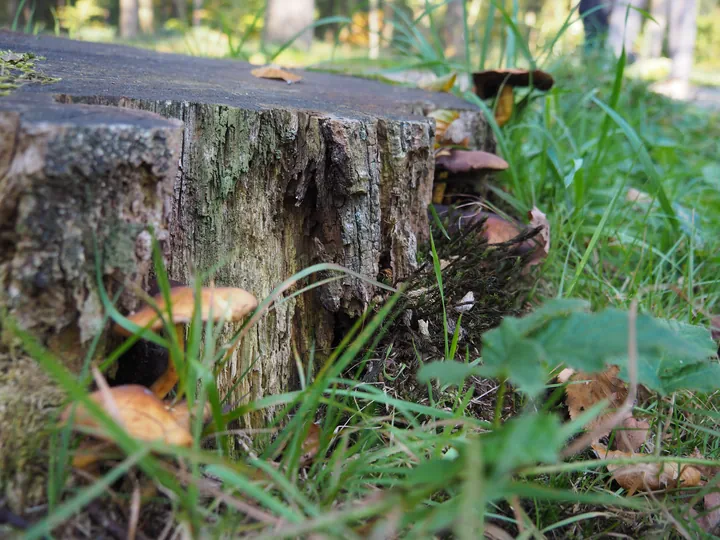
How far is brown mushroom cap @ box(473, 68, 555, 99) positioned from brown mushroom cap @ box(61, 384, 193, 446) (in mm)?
2039

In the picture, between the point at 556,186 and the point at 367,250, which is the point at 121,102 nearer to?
the point at 367,250

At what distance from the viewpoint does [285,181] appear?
59.1 inches

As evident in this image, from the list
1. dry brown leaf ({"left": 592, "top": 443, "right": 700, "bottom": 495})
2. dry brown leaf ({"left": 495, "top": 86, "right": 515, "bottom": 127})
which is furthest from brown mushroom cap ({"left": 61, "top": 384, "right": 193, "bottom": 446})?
dry brown leaf ({"left": 495, "top": 86, "right": 515, "bottom": 127})

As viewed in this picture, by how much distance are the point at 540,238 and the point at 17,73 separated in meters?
1.65

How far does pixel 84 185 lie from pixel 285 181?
616 mm

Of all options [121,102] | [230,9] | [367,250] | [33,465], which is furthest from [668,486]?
[230,9]

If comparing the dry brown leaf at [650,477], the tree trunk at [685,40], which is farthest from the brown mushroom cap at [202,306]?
the tree trunk at [685,40]

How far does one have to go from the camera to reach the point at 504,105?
2.60 metres

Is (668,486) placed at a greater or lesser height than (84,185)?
lesser

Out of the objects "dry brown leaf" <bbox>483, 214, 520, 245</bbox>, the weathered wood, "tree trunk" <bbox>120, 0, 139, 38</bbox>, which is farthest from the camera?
"tree trunk" <bbox>120, 0, 139, 38</bbox>

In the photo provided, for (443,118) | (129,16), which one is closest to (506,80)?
(443,118)

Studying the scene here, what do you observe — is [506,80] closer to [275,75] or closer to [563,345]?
[275,75]

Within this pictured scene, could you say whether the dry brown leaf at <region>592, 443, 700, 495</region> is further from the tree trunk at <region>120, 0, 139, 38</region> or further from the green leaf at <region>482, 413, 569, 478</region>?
the tree trunk at <region>120, 0, 139, 38</region>

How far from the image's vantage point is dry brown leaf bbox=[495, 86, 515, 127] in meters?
2.57
